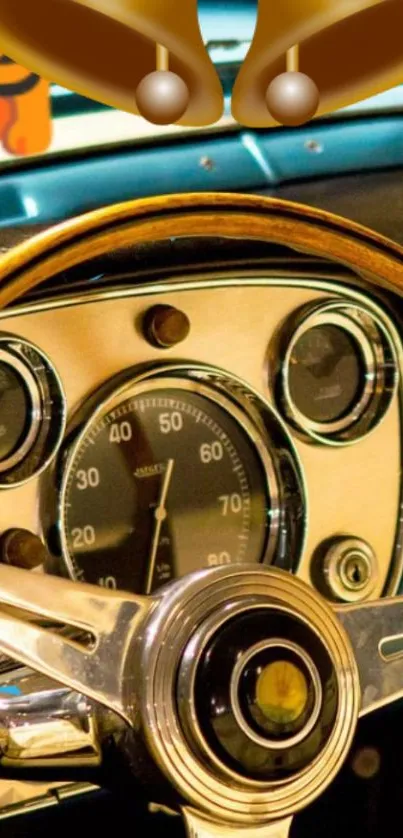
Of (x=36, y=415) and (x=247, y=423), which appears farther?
(x=247, y=423)

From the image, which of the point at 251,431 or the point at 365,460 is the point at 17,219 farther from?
the point at 365,460

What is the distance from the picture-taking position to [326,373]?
1.74m

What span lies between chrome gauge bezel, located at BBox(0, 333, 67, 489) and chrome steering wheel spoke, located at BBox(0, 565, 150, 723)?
0.84 ft

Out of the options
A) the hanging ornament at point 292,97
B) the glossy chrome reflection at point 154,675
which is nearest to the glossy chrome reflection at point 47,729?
the glossy chrome reflection at point 154,675

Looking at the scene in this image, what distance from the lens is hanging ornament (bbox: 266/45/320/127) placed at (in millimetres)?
1256

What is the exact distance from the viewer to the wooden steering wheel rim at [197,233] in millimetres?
1201

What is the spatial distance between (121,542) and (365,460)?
366 mm

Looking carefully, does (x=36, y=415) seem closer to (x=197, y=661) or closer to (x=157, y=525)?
(x=157, y=525)

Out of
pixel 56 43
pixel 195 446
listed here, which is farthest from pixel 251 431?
pixel 56 43

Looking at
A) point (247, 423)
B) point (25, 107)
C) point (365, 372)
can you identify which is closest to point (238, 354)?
point (247, 423)

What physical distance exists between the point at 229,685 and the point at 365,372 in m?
0.66

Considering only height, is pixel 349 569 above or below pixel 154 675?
above

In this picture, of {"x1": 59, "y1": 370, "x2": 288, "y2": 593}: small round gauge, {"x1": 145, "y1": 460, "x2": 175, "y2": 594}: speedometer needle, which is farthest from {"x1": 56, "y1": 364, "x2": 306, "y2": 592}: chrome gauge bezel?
{"x1": 145, "y1": 460, "x2": 175, "y2": 594}: speedometer needle

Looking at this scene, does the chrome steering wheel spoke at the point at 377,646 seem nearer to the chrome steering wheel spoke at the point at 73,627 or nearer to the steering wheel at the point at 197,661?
the steering wheel at the point at 197,661
